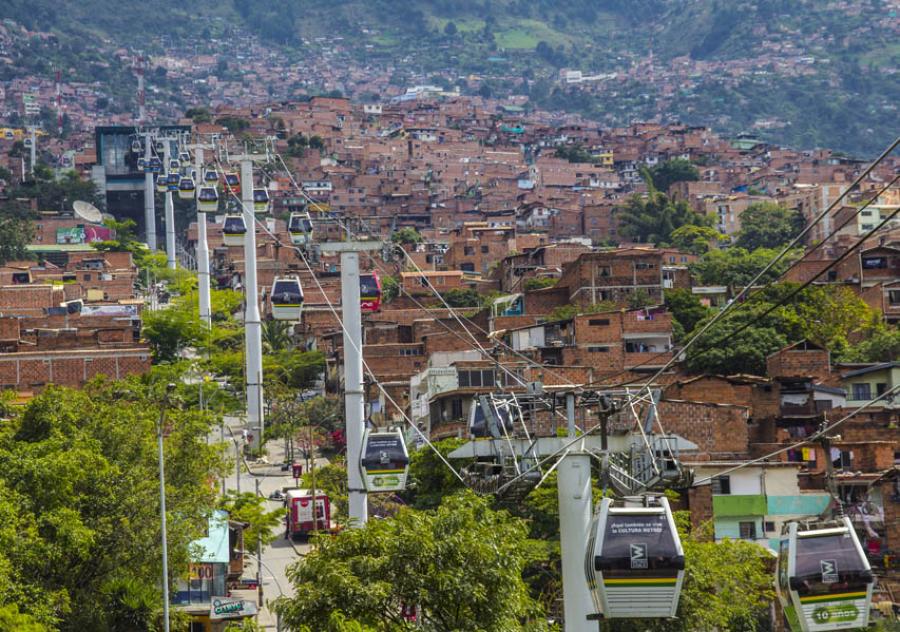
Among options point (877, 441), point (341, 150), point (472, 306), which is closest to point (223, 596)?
point (877, 441)

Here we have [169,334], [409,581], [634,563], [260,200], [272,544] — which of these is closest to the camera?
[634,563]

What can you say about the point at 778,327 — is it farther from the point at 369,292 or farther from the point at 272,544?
the point at 369,292

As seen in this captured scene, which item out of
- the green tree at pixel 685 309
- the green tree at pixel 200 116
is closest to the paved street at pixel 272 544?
the green tree at pixel 685 309

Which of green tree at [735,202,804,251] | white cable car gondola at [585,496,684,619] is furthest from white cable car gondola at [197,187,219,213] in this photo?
green tree at [735,202,804,251]

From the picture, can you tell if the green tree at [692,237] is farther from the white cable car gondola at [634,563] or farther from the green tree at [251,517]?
the white cable car gondola at [634,563]

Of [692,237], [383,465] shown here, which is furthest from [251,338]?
[692,237]

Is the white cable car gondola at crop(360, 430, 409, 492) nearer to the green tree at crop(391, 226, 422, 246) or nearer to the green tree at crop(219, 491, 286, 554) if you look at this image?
the green tree at crop(219, 491, 286, 554)

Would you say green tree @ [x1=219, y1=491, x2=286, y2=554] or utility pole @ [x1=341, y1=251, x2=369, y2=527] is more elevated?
utility pole @ [x1=341, y1=251, x2=369, y2=527]
